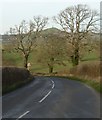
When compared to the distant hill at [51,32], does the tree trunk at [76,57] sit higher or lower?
lower

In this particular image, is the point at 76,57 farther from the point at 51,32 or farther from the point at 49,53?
the point at 49,53

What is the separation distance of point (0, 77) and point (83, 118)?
50.9 ft

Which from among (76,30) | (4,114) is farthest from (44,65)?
(4,114)

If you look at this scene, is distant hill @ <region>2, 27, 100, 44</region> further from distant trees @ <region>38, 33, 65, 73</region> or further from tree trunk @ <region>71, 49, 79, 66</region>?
tree trunk @ <region>71, 49, 79, 66</region>

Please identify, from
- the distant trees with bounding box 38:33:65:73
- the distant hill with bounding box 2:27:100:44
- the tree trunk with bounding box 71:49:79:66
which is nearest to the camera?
the distant hill with bounding box 2:27:100:44

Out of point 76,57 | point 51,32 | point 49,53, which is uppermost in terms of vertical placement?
point 51,32

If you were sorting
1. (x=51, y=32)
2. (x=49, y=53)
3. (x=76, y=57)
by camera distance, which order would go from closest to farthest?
1. (x=76, y=57)
2. (x=51, y=32)
3. (x=49, y=53)

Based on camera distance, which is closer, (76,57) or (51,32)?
(76,57)

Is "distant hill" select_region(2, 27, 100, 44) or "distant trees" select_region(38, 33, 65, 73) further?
"distant trees" select_region(38, 33, 65, 73)

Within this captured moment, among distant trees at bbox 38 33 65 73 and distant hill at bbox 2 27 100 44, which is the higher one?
distant hill at bbox 2 27 100 44

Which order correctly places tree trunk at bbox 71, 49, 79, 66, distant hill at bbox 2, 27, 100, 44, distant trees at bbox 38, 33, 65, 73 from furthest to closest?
distant trees at bbox 38, 33, 65, 73 < tree trunk at bbox 71, 49, 79, 66 < distant hill at bbox 2, 27, 100, 44

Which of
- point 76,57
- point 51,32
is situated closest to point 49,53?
point 51,32

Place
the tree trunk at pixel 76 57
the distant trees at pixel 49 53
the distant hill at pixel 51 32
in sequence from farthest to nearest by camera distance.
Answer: the distant trees at pixel 49 53, the tree trunk at pixel 76 57, the distant hill at pixel 51 32

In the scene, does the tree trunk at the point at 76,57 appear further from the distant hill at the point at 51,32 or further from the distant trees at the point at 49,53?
the distant trees at the point at 49,53
